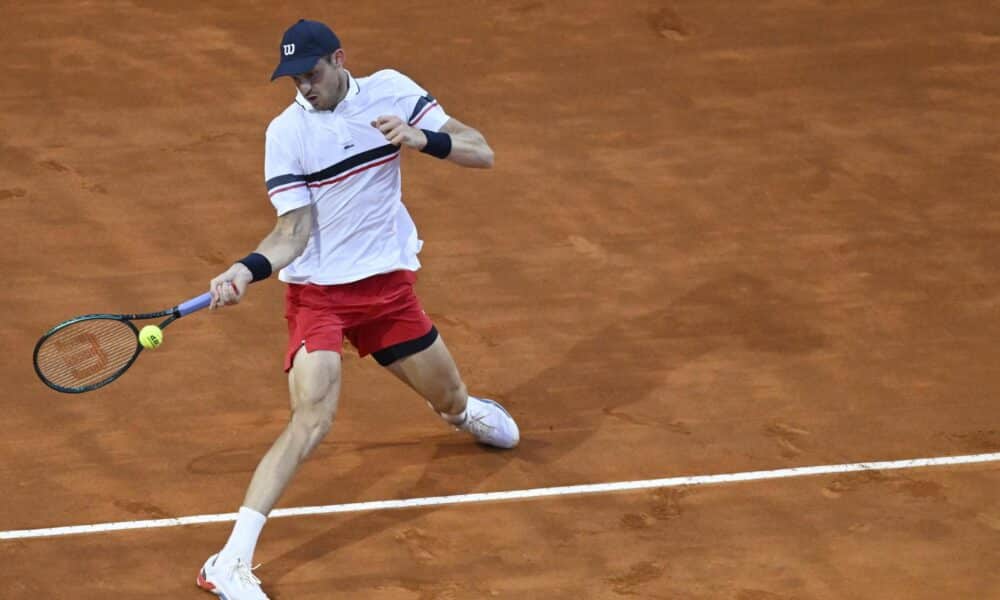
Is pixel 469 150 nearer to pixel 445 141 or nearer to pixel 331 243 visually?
pixel 445 141

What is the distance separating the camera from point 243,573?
28.1ft

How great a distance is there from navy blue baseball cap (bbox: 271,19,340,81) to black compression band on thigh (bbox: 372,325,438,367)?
154cm

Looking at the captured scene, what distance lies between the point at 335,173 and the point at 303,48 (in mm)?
678

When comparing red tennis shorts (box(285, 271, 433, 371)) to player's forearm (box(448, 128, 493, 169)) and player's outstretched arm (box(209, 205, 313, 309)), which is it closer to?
player's outstretched arm (box(209, 205, 313, 309))

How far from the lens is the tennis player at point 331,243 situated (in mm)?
8586

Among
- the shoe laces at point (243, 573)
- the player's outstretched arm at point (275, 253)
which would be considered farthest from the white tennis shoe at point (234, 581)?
the player's outstretched arm at point (275, 253)

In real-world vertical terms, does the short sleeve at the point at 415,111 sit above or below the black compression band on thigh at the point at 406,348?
above

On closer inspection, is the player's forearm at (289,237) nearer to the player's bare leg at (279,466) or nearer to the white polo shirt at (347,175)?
the white polo shirt at (347,175)

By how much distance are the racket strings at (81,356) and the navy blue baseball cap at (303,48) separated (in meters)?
1.53

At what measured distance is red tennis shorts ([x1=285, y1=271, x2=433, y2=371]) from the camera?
8883mm

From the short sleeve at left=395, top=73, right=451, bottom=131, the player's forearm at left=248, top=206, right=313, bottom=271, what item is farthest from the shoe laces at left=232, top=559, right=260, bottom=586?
the short sleeve at left=395, top=73, right=451, bottom=131

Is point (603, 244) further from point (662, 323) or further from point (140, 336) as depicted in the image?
point (140, 336)

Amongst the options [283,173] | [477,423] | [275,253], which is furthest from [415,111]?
[477,423]

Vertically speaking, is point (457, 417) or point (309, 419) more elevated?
point (309, 419)
